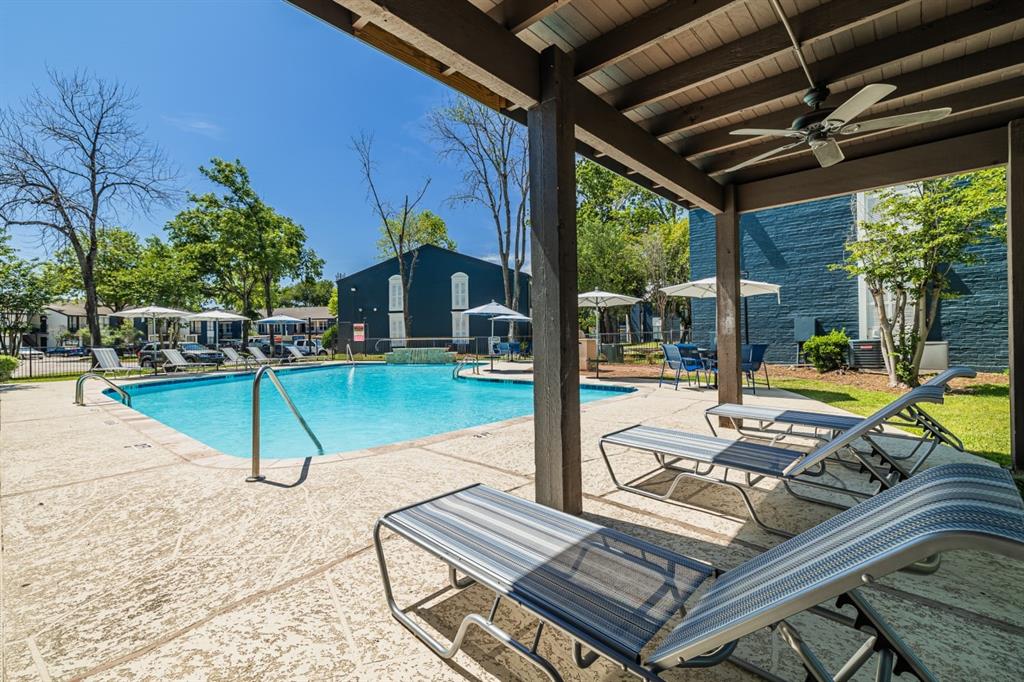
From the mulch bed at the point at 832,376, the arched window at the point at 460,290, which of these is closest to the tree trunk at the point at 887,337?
the mulch bed at the point at 832,376

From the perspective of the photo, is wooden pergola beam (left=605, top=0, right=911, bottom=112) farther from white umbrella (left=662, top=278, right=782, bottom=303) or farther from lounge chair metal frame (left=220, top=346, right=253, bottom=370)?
lounge chair metal frame (left=220, top=346, right=253, bottom=370)

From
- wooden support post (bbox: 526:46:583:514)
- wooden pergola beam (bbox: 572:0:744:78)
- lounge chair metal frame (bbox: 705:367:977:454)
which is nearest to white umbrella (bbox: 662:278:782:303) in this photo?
lounge chair metal frame (bbox: 705:367:977:454)

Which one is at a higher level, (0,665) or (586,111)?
(586,111)

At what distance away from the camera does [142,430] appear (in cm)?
542

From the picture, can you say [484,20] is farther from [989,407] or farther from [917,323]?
[917,323]

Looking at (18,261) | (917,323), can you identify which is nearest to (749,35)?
(917,323)

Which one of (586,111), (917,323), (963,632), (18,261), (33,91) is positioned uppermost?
(33,91)

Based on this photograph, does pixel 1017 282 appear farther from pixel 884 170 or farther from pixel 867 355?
pixel 867 355

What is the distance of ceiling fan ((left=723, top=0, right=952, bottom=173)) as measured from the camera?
9.28 ft

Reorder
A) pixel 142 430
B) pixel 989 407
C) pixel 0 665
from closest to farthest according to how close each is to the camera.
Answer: pixel 0 665 < pixel 142 430 < pixel 989 407

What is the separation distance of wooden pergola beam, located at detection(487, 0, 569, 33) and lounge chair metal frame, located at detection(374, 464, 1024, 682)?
8.25 feet

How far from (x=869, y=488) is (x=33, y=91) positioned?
2172 centimetres

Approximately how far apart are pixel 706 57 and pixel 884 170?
104 inches

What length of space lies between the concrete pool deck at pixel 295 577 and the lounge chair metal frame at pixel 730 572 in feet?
0.53
